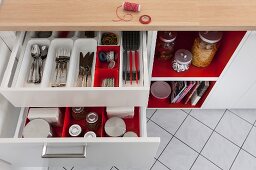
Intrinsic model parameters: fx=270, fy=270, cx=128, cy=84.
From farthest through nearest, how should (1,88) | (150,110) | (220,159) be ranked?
(150,110), (220,159), (1,88)

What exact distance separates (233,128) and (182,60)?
635 mm

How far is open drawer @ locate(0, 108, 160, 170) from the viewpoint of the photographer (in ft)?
2.92

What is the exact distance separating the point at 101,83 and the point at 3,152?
0.43 metres

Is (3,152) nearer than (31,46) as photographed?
Yes

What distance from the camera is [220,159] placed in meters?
1.48

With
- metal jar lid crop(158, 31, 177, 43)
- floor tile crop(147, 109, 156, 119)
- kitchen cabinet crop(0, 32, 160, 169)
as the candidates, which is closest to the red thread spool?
kitchen cabinet crop(0, 32, 160, 169)

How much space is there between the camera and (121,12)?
3.10 feet

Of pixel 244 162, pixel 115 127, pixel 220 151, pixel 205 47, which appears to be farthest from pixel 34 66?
pixel 244 162

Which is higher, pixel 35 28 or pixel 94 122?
pixel 35 28

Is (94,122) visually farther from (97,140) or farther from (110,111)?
(97,140)

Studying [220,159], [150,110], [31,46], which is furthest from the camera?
[150,110]

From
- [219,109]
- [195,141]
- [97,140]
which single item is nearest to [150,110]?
[195,141]

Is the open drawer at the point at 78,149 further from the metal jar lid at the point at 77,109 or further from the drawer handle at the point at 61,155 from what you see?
the metal jar lid at the point at 77,109

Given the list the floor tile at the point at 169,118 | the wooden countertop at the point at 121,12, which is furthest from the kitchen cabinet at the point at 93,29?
the floor tile at the point at 169,118
